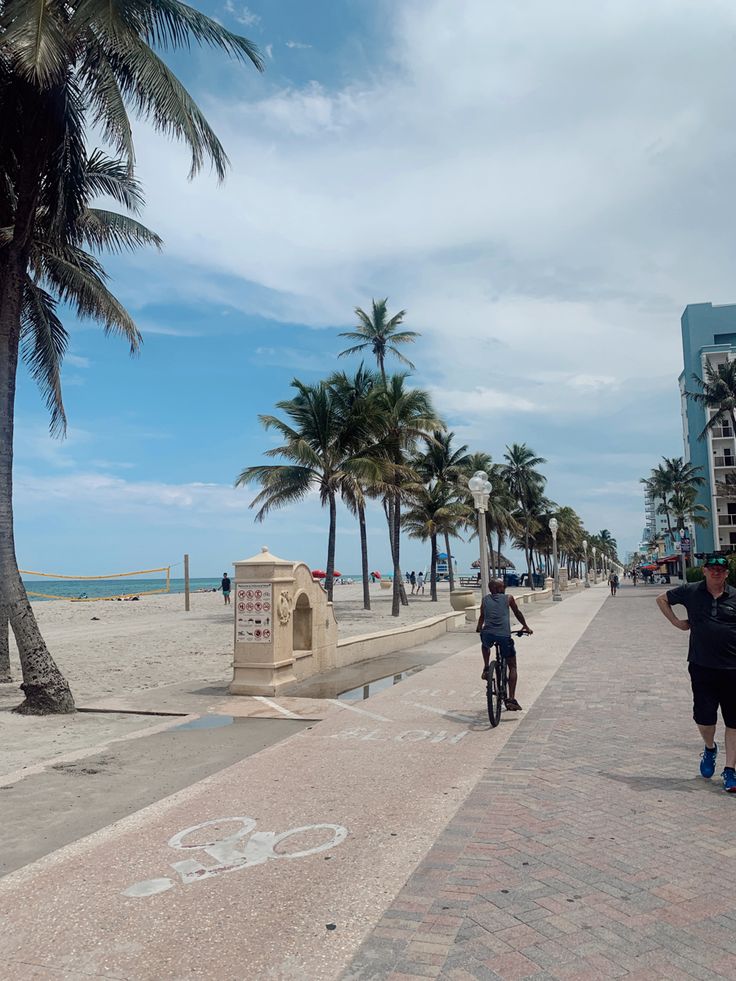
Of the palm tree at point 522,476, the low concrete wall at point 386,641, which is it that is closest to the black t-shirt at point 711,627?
the low concrete wall at point 386,641

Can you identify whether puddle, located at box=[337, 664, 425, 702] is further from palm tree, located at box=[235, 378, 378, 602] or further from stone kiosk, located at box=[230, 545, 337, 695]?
palm tree, located at box=[235, 378, 378, 602]

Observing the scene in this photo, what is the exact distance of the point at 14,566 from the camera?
10594 mm

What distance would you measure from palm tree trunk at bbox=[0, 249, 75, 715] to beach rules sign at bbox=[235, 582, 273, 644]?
252 centimetres

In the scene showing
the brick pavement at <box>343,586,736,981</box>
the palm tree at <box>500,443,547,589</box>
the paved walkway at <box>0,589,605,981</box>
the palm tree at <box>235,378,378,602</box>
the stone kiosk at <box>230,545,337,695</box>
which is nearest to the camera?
the brick pavement at <box>343,586,736,981</box>

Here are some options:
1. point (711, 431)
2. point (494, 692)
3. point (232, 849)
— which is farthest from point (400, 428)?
point (711, 431)

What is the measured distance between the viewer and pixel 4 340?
1098cm

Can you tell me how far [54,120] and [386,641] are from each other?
1147cm

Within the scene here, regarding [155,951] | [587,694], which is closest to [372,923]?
[155,951]

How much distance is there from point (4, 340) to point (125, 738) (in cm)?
618

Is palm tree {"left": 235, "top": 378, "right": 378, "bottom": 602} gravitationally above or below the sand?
above

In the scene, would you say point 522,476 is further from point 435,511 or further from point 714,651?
point 714,651

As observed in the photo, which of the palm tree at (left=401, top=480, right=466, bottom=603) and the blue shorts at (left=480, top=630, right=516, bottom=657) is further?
the palm tree at (left=401, top=480, right=466, bottom=603)

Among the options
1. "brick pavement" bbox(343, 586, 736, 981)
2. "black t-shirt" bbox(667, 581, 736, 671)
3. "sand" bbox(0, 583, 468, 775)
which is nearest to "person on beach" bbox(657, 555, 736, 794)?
"black t-shirt" bbox(667, 581, 736, 671)

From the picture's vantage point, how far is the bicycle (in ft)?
27.1
